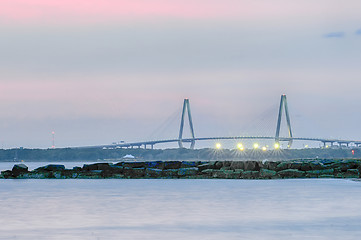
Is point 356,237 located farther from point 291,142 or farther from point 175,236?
point 291,142

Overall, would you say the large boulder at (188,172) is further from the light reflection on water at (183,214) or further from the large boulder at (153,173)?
the light reflection on water at (183,214)

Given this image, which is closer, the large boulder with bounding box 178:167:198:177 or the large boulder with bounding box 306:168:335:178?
the large boulder with bounding box 306:168:335:178

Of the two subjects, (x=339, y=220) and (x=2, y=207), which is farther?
(x=2, y=207)

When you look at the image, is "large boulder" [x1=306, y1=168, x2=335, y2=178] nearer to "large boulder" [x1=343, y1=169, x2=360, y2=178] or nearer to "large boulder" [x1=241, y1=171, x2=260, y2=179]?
"large boulder" [x1=343, y1=169, x2=360, y2=178]

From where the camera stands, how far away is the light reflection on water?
420 inches

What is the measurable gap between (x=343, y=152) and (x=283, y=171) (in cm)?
6994

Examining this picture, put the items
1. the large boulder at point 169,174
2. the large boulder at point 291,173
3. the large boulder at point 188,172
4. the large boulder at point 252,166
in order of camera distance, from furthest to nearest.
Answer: the large boulder at point 252,166 → the large boulder at point 188,172 → the large boulder at point 169,174 → the large boulder at point 291,173

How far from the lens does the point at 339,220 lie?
12258mm

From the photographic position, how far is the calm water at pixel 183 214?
10.7 metres

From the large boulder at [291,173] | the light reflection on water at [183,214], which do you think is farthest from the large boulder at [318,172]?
the light reflection on water at [183,214]

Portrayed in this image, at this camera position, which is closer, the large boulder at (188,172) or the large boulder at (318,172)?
the large boulder at (318,172)

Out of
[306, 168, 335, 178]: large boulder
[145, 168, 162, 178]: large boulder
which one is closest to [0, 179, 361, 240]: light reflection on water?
[306, 168, 335, 178]: large boulder

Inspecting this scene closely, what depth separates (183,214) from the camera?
44.0ft

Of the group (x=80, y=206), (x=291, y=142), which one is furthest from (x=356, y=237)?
(x=291, y=142)
